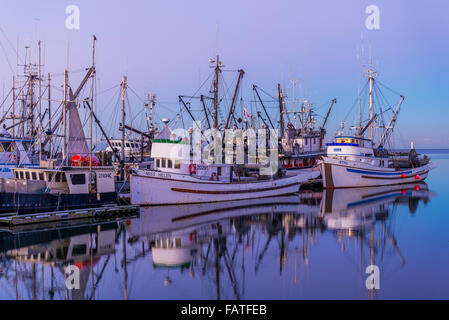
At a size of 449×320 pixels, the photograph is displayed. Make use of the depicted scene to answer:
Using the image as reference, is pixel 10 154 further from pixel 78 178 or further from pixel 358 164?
pixel 358 164

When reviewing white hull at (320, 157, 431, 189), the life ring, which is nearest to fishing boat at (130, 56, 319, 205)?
the life ring

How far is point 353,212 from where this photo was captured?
31.1 m

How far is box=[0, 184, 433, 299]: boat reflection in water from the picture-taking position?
1411 centimetres

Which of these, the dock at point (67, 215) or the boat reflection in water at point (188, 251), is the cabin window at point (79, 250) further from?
the dock at point (67, 215)

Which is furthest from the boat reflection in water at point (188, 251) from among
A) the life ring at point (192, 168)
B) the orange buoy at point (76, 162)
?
the orange buoy at point (76, 162)

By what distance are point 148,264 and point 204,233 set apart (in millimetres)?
6337

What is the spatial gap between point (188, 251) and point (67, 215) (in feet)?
31.9

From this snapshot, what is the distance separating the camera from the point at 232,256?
18469 millimetres

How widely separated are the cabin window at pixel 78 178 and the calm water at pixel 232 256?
5.02 metres

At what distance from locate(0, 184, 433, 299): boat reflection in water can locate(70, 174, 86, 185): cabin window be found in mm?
4733

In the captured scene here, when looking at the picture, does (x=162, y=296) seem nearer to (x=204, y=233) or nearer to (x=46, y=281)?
(x=46, y=281)

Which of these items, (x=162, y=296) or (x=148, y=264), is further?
(x=148, y=264)
